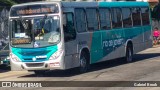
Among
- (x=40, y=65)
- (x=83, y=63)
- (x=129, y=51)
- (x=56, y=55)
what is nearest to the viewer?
(x=56, y=55)

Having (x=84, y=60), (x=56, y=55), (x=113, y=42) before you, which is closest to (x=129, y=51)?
(x=113, y=42)

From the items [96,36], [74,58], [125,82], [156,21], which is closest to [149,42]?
[96,36]

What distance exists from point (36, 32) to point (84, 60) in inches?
98.7

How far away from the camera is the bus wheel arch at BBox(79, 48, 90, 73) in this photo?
61.6ft

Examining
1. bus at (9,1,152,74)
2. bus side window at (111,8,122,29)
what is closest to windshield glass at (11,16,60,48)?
bus at (9,1,152,74)

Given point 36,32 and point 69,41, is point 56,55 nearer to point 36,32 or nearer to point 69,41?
point 69,41

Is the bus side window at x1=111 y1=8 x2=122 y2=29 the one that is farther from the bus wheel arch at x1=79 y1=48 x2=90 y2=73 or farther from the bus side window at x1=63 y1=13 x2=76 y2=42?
the bus side window at x1=63 y1=13 x2=76 y2=42

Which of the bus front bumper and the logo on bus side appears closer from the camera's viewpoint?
the bus front bumper

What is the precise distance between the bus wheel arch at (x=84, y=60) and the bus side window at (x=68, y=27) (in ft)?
3.55

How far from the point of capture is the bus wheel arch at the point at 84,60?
18.8 metres

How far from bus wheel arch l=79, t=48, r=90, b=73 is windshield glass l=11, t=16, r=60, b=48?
1.83 meters

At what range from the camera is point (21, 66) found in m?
17.9

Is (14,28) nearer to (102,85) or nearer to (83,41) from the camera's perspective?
(83,41)

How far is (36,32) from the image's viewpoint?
693 inches
